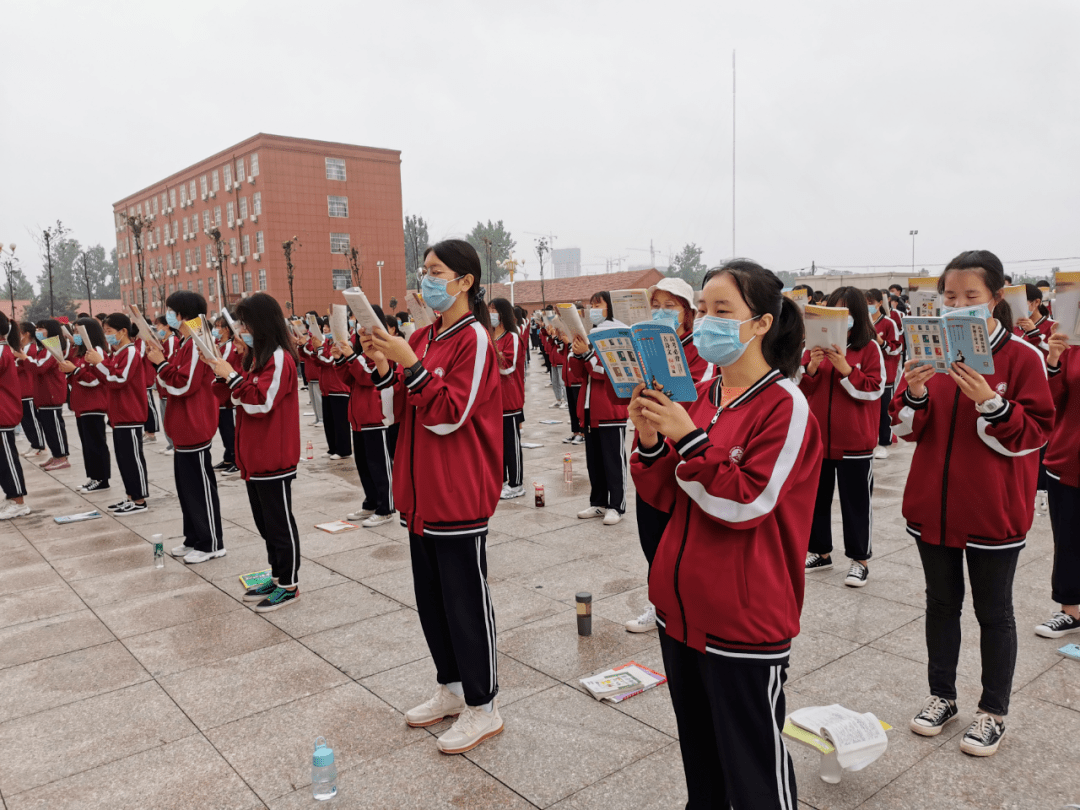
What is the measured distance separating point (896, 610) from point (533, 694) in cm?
242

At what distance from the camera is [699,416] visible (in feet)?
7.82

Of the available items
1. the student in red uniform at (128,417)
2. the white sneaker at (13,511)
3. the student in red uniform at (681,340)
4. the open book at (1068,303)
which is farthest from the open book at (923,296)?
the white sneaker at (13,511)

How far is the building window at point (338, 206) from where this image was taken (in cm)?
4666

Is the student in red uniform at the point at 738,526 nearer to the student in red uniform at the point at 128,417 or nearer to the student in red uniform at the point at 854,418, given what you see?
the student in red uniform at the point at 854,418

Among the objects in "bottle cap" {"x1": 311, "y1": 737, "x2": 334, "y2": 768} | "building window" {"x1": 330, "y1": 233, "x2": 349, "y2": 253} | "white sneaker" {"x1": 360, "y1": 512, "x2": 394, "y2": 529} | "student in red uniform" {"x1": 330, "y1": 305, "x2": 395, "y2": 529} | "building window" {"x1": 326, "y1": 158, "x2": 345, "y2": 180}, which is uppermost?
"building window" {"x1": 326, "y1": 158, "x2": 345, "y2": 180}

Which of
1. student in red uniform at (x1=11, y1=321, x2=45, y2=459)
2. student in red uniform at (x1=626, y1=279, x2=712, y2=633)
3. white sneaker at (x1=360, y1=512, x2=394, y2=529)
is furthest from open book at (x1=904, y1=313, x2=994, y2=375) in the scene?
student in red uniform at (x1=11, y1=321, x2=45, y2=459)

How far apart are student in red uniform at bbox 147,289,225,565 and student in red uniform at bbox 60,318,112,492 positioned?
9.86 feet

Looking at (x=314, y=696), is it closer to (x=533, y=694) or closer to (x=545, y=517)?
(x=533, y=694)

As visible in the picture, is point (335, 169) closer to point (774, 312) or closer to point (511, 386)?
point (511, 386)

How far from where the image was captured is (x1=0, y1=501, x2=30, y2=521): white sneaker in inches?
326

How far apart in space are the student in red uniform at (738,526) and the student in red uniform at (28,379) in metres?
11.4

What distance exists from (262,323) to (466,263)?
2.30 metres

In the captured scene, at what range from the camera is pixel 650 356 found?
206cm

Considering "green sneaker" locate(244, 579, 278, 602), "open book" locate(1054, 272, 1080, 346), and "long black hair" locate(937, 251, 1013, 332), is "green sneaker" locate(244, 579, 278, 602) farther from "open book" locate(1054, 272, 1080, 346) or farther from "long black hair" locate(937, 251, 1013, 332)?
"open book" locate(1054, 272, 1080, 346)
